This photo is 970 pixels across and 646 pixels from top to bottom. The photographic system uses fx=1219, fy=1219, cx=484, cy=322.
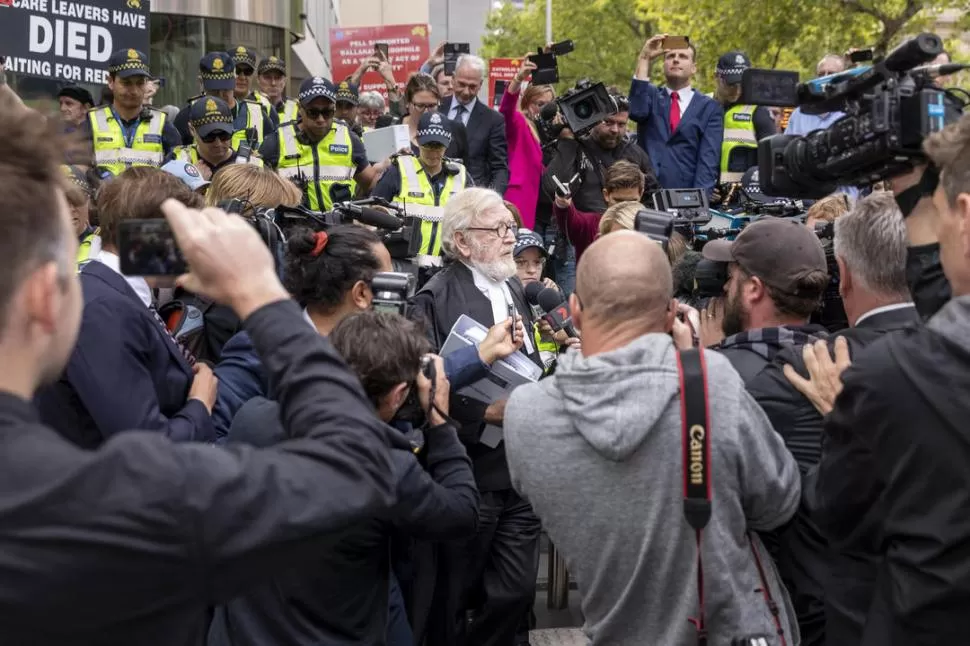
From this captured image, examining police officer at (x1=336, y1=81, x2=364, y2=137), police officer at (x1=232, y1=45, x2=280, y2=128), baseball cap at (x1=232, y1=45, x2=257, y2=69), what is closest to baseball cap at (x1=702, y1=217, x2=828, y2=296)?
police officer at (x1=232, y1=45, x2=280, y2=128)

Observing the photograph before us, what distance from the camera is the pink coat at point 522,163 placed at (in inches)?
399

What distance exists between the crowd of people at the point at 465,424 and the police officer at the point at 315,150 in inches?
121

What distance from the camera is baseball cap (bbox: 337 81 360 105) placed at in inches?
481

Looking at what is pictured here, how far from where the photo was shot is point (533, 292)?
218 inches

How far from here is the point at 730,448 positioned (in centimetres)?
295

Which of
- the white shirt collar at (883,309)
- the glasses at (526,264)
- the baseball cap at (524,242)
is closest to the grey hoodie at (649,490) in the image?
the white shirt collar at (883,309)

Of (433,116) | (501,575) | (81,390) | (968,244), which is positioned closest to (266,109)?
(433,116)

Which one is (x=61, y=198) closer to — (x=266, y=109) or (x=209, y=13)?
(x=266, y=109)

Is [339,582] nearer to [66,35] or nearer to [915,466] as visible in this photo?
[915,466]

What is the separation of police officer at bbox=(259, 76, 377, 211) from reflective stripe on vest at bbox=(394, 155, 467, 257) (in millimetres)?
1058

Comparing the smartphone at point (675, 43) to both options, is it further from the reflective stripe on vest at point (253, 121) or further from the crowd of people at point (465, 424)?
the crowd of people at point (465, 424)

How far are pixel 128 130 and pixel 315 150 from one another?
5.01 feet

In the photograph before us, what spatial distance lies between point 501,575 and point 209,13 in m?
17.9

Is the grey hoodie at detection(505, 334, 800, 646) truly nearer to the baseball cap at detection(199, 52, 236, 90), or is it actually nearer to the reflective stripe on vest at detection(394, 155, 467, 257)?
the reflective stripe on vest at detection(394, 155, 467, 257)
